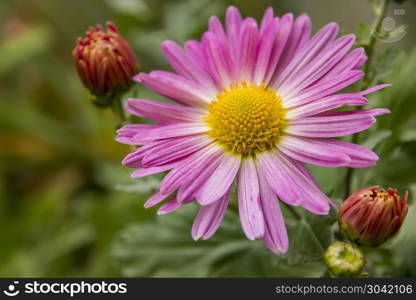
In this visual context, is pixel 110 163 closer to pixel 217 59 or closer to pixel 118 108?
pixel 118 108

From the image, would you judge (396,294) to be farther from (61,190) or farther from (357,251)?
(61,190)

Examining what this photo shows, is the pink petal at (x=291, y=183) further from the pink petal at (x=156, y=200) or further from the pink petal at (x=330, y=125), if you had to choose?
the pink petal at (x=156, y=200)

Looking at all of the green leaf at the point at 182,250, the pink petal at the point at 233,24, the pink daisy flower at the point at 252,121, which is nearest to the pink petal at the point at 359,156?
the pink daisy flower at the point at 252,121

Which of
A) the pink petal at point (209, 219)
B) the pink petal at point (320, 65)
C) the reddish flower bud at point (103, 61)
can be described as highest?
the reddish flower bud at point (103, 61)

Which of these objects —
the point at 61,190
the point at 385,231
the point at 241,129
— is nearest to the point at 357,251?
the point at 385,231

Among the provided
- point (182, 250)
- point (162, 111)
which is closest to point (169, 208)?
point (162, 111)

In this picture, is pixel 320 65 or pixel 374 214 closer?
pixel 374 214
